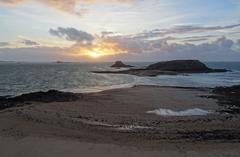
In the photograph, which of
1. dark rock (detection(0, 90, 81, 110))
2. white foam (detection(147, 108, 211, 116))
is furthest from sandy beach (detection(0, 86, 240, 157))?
dark rock (detection(0, 90, 81, 110))

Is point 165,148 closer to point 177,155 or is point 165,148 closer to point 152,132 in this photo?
point 177,155

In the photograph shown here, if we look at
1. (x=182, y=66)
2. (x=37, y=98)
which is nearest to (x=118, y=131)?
(x=37, y=98)

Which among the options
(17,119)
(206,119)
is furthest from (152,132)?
(17,119)

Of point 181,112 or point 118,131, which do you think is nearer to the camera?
point 118,131

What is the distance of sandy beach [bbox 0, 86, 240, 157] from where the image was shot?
1324 cm

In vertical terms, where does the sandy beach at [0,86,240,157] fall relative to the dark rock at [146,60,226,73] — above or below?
below

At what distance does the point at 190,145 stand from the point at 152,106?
12.7m

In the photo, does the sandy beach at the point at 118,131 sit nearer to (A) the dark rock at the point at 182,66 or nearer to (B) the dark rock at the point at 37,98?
(B) the dark rock at the point at 37,98

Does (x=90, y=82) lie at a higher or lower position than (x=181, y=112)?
higher

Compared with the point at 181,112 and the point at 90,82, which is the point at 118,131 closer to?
the point at 181,112

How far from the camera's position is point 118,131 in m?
17.2

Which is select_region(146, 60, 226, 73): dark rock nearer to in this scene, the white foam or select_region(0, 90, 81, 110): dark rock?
select_region(0, 90, 81, 110): dark rock

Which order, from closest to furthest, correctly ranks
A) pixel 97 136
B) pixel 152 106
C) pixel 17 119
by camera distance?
pixel 97 136
pixel 17 119
pixel 152 106

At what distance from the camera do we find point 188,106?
2716 cm
